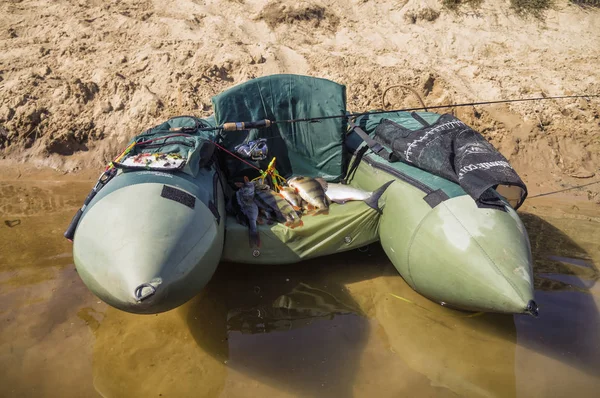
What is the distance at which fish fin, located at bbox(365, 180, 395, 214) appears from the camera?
14.2 feet

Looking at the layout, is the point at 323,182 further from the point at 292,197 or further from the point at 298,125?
the point at 298,125

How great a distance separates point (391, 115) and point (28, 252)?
4346 mm

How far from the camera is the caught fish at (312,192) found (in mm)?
4556

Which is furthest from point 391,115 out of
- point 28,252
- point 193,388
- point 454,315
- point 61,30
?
point 61,30

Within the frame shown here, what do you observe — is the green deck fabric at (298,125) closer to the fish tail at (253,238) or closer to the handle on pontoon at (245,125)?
the handle on pontoon at (245,125)

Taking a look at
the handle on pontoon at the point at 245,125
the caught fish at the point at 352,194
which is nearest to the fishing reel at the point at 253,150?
the handle on pontoon at the point at 245,125

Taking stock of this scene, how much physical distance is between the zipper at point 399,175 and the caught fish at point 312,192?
1.86ft

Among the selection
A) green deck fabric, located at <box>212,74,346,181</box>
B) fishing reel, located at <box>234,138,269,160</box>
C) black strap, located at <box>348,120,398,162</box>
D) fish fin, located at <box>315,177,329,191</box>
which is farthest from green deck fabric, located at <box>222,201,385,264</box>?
green deck fabric, located at <box>212,74,346,181</box>

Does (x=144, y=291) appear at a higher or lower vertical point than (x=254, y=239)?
higher

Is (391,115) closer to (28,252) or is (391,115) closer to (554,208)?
(554,208)

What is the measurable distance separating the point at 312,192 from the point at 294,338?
145 centimetres

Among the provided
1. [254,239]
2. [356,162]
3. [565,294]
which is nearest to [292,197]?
[254,239]

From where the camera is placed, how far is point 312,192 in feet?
15.3

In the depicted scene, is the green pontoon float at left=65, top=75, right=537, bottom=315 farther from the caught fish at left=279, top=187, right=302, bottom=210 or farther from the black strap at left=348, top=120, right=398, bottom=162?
the caught fish at left=279, top=187, right=302, bottom=210
